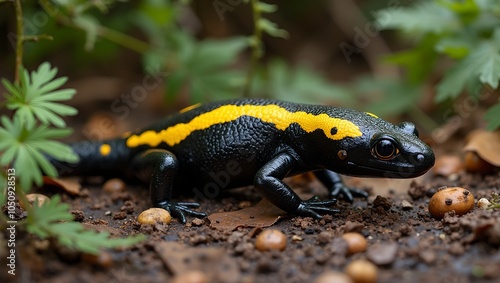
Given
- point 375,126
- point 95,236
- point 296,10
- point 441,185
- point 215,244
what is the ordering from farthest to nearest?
point 296,10
point 441,185
point 375,126
point 215,244
point 95,236

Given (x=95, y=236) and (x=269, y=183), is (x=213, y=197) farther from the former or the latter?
(x=95, y=236)

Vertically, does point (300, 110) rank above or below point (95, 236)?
above

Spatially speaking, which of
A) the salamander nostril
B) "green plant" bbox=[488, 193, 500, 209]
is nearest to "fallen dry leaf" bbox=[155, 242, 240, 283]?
the salamander nostril

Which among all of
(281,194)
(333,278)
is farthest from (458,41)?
(333,278)

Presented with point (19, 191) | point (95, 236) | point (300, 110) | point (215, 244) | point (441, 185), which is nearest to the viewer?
point (95, 236)

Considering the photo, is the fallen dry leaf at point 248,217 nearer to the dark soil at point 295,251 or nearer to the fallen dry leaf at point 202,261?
the dark soil at point 295,251

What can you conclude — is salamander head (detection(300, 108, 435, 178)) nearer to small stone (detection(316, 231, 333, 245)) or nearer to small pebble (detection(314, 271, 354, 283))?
small stone (detection(316, 231, 333, 245))

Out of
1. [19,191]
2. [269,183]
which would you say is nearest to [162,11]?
[269,183]
